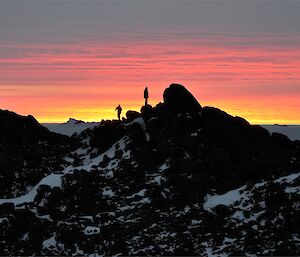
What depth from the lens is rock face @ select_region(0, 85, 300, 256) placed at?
1216 inches

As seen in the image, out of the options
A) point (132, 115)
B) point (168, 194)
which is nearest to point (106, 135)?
point (132, 115)

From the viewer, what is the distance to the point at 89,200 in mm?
38719

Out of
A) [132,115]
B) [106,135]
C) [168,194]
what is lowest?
[168,194]

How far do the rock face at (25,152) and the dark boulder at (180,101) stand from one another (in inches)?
414

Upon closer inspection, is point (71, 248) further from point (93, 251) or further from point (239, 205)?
point (239, 205)

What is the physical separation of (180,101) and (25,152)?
14.0 metres

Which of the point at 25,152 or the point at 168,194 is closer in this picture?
the point at 168,194

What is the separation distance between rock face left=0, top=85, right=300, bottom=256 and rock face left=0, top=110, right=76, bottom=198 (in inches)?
70.5

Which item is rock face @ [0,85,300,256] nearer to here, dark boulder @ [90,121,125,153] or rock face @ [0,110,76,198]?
dark boulder @ [90,121,125,153]

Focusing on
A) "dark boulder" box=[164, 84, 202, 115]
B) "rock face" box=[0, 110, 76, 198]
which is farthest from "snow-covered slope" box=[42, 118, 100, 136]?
"dark boulder" box=[164, 84, 202, 115]

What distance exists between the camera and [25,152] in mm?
48750

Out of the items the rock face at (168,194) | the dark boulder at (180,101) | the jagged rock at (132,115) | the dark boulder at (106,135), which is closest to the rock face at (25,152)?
the rock face at (168,194)

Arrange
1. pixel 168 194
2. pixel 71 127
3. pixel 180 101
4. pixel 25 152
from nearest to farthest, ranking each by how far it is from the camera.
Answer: pixel 168 194 → pixel 25 152 → pixel 180 101 → pixel 71 127

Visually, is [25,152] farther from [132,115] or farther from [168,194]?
[168,194]
